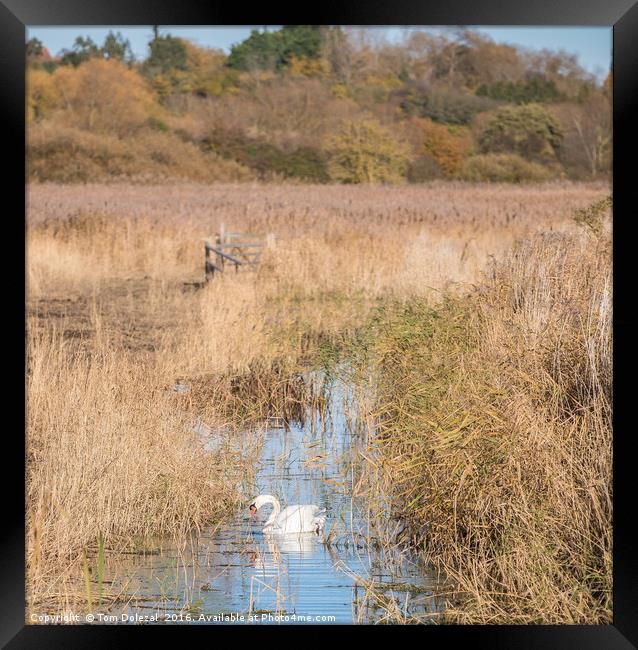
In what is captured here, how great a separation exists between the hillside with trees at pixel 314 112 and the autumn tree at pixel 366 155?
5cm

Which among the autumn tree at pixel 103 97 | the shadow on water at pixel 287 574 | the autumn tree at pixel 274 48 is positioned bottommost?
the shadow on water at pixel 287 574

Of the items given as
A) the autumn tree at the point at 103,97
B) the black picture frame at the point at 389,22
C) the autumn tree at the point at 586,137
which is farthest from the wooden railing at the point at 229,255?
the autumn tree at the point at 103,97

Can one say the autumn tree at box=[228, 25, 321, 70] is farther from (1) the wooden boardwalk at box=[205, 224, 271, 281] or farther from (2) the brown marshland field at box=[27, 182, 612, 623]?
(2) the brown marshland field at box=[27, 182, 612, 623]

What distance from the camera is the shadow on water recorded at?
5055 millimetres

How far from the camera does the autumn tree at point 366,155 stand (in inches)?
1509

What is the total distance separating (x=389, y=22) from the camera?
420 centimetres

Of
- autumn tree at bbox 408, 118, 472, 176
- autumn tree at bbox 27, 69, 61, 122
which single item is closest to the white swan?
autumn tree at bbox 408, 118, 472, 176

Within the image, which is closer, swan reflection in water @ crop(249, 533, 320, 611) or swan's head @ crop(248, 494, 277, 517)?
swan reflection in water @ crop(249, 533, 320, 611)

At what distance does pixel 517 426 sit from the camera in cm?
525

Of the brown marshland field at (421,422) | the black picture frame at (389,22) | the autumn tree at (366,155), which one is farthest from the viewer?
the autumn tree at (366,155)

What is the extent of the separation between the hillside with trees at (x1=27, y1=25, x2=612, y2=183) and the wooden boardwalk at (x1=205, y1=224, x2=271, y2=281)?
17.8m

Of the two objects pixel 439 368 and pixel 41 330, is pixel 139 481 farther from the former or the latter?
pixel 41 330

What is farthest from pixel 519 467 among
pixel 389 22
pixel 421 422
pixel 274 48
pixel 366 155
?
pixel 274 48

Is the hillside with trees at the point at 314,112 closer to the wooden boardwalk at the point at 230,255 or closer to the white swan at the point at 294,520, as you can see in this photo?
the wooden boardwalk at the point at 230,255
